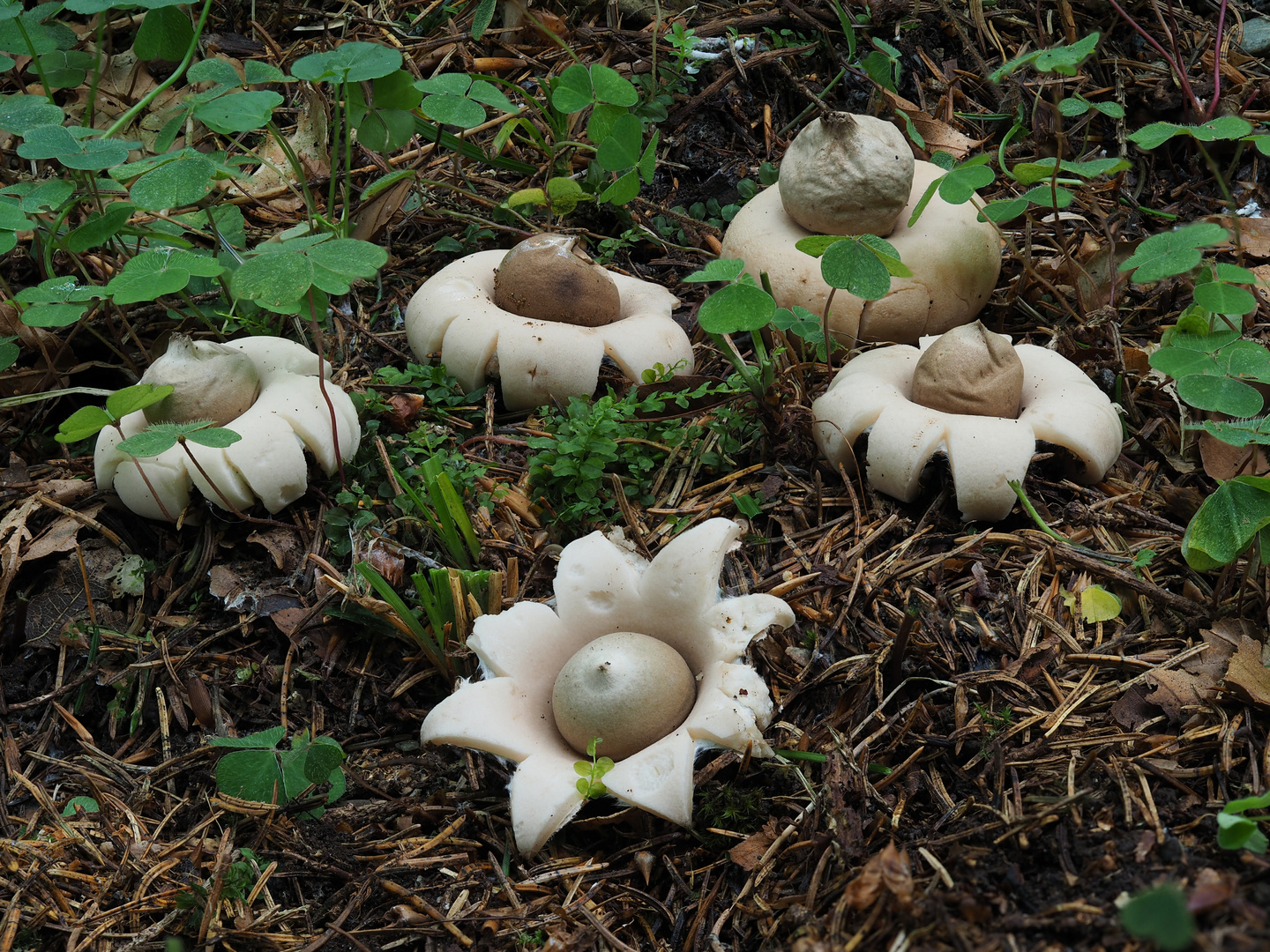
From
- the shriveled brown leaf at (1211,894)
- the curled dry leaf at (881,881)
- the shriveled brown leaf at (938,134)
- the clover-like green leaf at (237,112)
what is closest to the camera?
the shriveled brown leaf at (1211,894)

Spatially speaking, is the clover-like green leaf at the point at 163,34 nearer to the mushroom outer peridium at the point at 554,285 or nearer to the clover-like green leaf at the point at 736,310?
the mushroom outer peridium at the point at 554,285

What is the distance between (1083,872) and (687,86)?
293 cm

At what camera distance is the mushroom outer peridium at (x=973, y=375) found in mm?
2330

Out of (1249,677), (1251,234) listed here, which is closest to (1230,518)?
(1249,677)

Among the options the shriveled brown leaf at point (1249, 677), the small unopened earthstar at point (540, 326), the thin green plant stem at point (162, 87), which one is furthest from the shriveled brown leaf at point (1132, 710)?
the thin green plant stem at point (162, 87)

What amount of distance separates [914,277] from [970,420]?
0.60 meters

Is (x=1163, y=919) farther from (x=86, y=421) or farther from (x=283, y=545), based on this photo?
(x=86, y=421)

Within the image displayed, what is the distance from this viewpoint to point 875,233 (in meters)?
2.85

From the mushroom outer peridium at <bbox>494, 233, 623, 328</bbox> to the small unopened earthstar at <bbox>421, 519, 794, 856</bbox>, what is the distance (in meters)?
0.93

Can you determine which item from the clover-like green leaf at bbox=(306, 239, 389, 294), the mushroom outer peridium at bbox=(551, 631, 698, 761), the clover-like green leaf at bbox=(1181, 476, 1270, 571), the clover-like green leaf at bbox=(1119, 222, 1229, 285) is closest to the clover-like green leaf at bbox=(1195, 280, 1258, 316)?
the clover-like green leaf at bbox=(1119, 222, 1229, 285)

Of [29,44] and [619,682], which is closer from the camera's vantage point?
[619,682]

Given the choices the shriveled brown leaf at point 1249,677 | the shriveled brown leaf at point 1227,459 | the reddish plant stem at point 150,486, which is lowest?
the reddish plant stem at point 150,486

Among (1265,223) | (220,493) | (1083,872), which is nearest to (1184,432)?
(1265,223)

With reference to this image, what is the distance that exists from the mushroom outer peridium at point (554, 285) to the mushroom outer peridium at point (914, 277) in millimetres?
444
